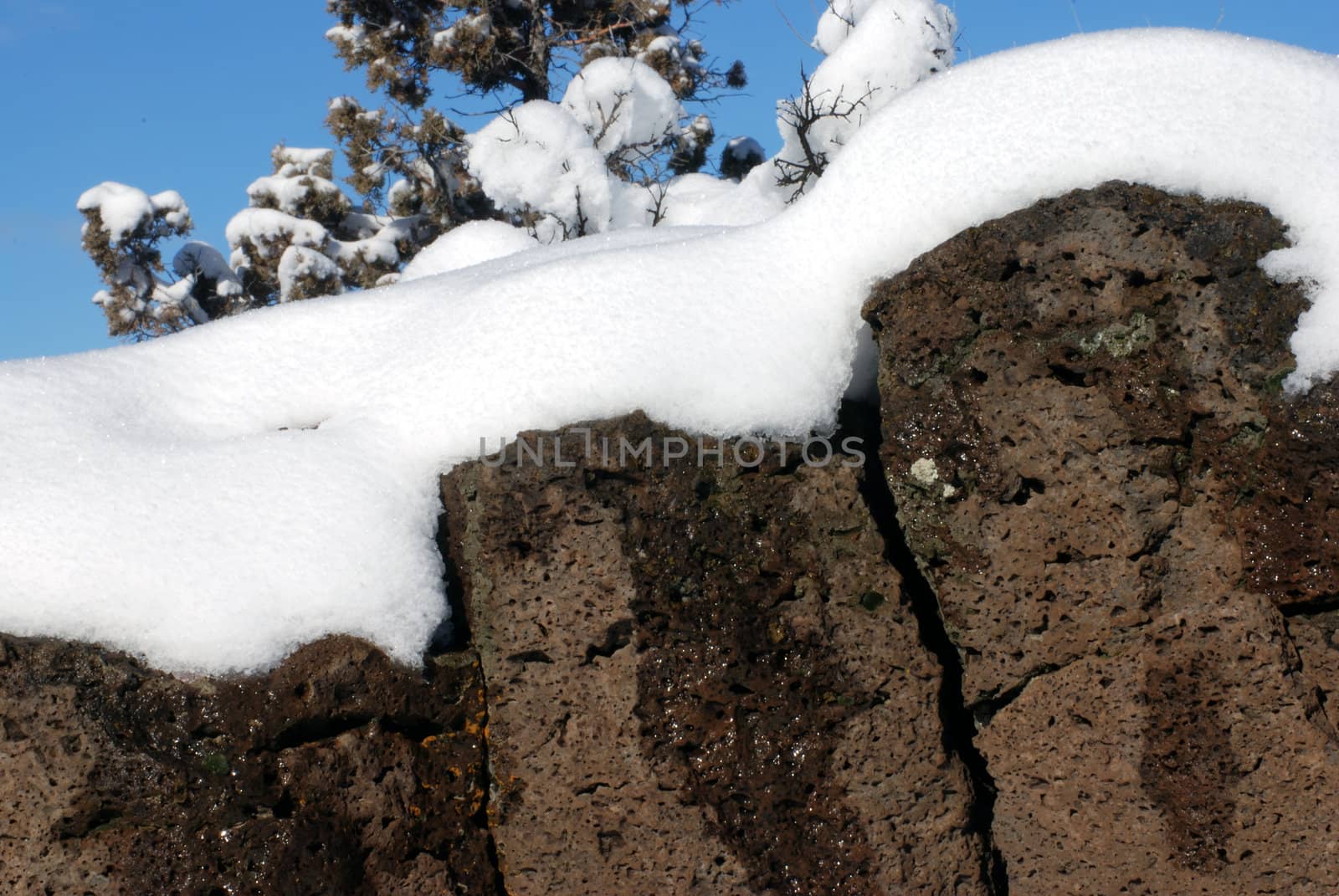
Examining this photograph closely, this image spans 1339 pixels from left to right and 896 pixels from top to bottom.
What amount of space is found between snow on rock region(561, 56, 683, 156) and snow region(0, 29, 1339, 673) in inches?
220

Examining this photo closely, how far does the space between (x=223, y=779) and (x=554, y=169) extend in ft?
18.3

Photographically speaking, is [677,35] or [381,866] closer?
[381,866]

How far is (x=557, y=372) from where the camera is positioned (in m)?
2.57

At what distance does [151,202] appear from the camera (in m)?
11.0

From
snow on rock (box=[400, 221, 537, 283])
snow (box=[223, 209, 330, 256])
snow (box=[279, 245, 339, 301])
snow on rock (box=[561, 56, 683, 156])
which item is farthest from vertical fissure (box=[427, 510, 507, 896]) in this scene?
snow (box=[223, 209, 330, 256])

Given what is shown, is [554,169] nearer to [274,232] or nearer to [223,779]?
[223,779]

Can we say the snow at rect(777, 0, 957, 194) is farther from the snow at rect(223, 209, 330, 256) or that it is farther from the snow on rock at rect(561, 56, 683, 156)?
the snow at rect(223, 209, 330, 256)

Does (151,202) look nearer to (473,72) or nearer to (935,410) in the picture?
(473,72)

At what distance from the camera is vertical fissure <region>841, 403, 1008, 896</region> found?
2451 mm

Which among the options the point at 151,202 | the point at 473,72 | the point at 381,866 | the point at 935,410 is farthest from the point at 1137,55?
the point at 151,202

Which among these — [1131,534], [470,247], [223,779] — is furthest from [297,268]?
[1131,534]

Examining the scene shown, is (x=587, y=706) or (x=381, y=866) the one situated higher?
(x=587, y=706)

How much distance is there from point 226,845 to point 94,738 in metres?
0.37

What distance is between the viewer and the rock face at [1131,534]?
7.34 ft
